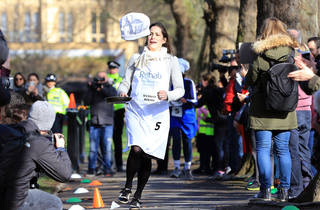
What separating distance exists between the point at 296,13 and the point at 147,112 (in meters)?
3.47

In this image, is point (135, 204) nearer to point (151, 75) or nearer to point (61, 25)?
point (151, 75)

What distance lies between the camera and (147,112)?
8.24 metres

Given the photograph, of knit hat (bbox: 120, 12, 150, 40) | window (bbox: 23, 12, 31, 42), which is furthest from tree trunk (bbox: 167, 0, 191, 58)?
window (bbox: 23, 12, 31, 42)

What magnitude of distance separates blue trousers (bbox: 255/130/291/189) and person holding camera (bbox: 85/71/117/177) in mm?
6615

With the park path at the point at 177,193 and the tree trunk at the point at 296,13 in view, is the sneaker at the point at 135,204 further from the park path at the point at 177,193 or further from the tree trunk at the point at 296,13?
the tree trunk at the point at 296,13

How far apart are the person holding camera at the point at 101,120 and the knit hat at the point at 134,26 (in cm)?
595

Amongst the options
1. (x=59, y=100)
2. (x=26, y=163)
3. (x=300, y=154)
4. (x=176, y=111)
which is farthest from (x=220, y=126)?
(x=26, y=163)

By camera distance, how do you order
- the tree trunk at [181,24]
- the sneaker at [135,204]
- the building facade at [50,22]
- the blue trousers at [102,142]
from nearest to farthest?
1. the sneaker at [135,204]
2. the blue trousers at [102,142]
3. the tree trunk at [181,24]
4. the building facade at [50,22]

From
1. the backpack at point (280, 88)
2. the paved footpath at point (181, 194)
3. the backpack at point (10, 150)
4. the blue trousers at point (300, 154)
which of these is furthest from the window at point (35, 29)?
the backpack at point (10, 150)

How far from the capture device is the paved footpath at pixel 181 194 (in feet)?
27.9

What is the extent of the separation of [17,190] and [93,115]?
892 cm

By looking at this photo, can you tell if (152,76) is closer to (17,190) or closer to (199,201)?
(199,201)

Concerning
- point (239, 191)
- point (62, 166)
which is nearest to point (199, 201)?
point (239, 191)

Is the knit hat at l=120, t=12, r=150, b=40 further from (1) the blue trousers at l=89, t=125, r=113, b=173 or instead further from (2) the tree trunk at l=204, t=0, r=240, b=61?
(2) the tree trunk at l=204, t=0, r=240, b=61
